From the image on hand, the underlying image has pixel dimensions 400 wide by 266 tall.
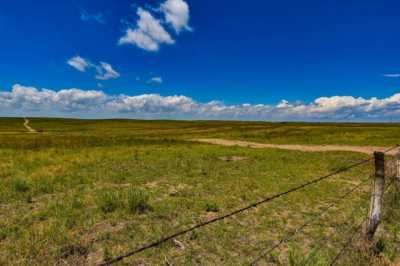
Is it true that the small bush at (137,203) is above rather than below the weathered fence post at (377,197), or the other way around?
below

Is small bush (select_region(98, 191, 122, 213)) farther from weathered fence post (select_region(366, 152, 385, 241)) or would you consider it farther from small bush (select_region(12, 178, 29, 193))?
weathered fence post (select_region(366, 152, 385, 241))

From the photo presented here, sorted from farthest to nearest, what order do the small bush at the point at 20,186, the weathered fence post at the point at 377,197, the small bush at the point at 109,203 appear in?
the small bush at the point at 20,186
the small bush at the point at 109,203
the weathered fence post at the point at 377,197

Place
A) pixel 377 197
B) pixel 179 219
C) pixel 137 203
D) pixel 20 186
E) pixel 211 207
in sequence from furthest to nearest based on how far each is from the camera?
pixel 20 186
pixel 211 207
pixel 137 203
pixel 179 219
pixel 377 197

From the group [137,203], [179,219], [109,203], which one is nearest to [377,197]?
[179,219]

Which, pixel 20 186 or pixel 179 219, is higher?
pixel 20 186

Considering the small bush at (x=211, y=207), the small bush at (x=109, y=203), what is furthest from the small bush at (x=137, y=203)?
the small bush at (x=211, y=207)

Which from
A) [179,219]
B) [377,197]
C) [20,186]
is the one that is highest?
[377,197]

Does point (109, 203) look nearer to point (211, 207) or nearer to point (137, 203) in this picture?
point (137, 203)

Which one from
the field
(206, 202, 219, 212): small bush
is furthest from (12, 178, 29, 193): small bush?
(206, 202, 219, 212): small bush

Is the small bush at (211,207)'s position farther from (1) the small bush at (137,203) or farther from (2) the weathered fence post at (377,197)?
(2) the weathered fence post at (377,197)

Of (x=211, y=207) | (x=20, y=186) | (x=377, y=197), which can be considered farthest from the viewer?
(x=20, y=186)

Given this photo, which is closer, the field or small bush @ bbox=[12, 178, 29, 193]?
the field

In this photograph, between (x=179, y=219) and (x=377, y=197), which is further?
(x=179, y=219)

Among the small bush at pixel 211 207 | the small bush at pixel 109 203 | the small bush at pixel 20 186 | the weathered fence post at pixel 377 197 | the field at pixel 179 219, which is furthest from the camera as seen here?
the small bush at pixel 20 186
